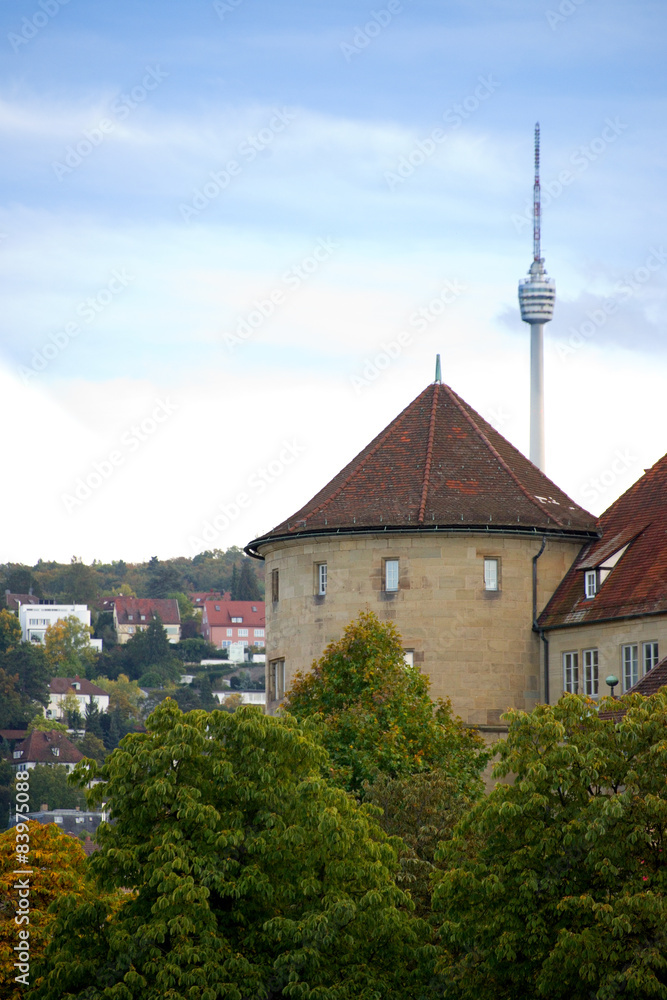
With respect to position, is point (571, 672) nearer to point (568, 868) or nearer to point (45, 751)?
point (568, 868)

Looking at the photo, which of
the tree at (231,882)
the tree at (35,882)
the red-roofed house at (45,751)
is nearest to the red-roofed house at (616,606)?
the tree at (35,882)

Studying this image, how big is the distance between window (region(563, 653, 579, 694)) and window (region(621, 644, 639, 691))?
6.72 feet

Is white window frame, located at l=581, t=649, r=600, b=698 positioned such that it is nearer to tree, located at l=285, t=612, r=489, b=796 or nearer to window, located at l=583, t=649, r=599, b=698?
window, located at l=583, t=649, r=599, b=698

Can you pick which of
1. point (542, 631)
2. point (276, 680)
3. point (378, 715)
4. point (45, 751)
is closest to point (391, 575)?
point (542, 631)

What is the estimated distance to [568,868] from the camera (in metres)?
35.8

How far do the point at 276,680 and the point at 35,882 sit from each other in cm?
1638

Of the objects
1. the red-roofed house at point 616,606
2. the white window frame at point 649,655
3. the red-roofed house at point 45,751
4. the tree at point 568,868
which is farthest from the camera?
the red-roofed house at point 45,751

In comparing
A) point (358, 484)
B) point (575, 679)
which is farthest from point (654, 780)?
point (358, 484)

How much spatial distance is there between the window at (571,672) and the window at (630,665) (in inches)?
Answer: 80.6

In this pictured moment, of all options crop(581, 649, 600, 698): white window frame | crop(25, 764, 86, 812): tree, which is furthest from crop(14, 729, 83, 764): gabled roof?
crop(581, 649, 600, 698): white window frame

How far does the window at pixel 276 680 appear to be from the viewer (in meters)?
59.7

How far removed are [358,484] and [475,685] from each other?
6923mm

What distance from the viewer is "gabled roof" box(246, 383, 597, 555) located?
188ft

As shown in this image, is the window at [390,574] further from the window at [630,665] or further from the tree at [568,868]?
the tree at [568,868]
